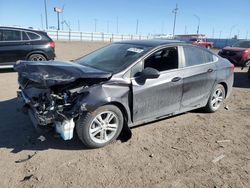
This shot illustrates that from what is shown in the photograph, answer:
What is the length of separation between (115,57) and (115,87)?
952mm

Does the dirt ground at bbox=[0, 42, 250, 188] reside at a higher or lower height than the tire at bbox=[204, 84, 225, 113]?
lower

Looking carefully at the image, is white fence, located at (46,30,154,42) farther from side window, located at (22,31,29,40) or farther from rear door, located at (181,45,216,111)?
rear door, located at (181,45,216,111)

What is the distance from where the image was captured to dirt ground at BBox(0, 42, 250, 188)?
3.21 meters

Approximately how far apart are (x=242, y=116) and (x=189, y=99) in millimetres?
1614

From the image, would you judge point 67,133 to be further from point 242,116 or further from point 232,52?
point 232,52

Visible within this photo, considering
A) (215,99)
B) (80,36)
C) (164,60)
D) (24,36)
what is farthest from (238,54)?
(80,36)

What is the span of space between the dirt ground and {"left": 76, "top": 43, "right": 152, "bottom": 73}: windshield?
4.14 feet

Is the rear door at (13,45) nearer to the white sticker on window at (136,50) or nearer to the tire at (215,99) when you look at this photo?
the white sticker on window at (136,50)

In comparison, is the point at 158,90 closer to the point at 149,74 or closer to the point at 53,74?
the point at 149,74

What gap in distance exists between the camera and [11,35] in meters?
9.56

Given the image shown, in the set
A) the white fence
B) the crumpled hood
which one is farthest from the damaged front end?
the white fence

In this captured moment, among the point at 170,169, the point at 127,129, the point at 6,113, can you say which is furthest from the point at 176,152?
the point at 6,113

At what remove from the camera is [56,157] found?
3.69 m

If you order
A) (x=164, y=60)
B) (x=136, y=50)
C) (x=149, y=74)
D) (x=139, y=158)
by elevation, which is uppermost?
(x=136, y=50)
